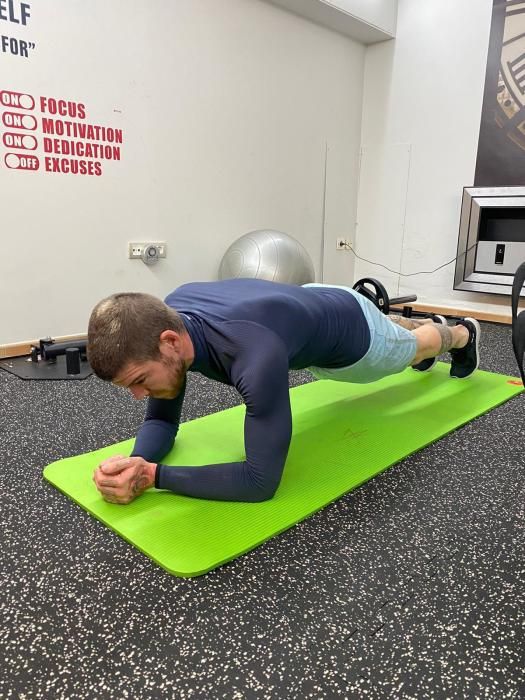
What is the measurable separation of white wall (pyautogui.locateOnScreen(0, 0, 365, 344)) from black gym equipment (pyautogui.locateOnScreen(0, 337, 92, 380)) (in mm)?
194

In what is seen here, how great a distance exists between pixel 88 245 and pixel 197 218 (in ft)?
2.48

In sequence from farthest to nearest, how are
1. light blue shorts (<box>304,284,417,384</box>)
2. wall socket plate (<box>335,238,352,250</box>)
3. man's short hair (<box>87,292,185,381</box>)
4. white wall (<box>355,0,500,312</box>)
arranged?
1. wall socket plate (<box>335,238,352,250</box>)
2. white wall (<box>355,0,500,312</box>)
3. light blue shorts (<box>304,284,417,384</box>)
4. man's short hair (<box>87,292,185,381</box>)

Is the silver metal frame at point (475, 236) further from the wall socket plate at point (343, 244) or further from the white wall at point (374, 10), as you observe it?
the white wall at point (374, 10)

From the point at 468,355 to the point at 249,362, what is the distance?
1.39 m

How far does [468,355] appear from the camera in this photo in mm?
2156

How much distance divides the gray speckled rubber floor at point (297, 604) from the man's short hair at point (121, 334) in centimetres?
39

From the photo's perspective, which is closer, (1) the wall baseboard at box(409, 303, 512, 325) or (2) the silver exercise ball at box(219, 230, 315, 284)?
(2) the silver exercise ball at box(219, 230, 315, 284)

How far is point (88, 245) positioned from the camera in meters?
2.73

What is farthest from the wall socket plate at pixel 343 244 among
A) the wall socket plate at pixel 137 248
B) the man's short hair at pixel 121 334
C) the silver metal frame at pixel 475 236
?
the man's short hair at pixel 121 334

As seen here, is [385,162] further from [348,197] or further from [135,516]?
[135,516]

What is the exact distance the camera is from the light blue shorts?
158 cm

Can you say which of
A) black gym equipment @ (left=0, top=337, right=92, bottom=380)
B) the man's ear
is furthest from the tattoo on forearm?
black gym equipment @ (left=0, top=337, right=92, bottom=380)

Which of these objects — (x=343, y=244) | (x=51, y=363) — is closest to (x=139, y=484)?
(x=51, y=363)

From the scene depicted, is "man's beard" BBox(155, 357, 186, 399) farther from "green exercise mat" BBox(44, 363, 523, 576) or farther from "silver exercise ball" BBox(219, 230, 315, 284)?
"silver exercise ball" BBox(219, 230, 315, 284)
